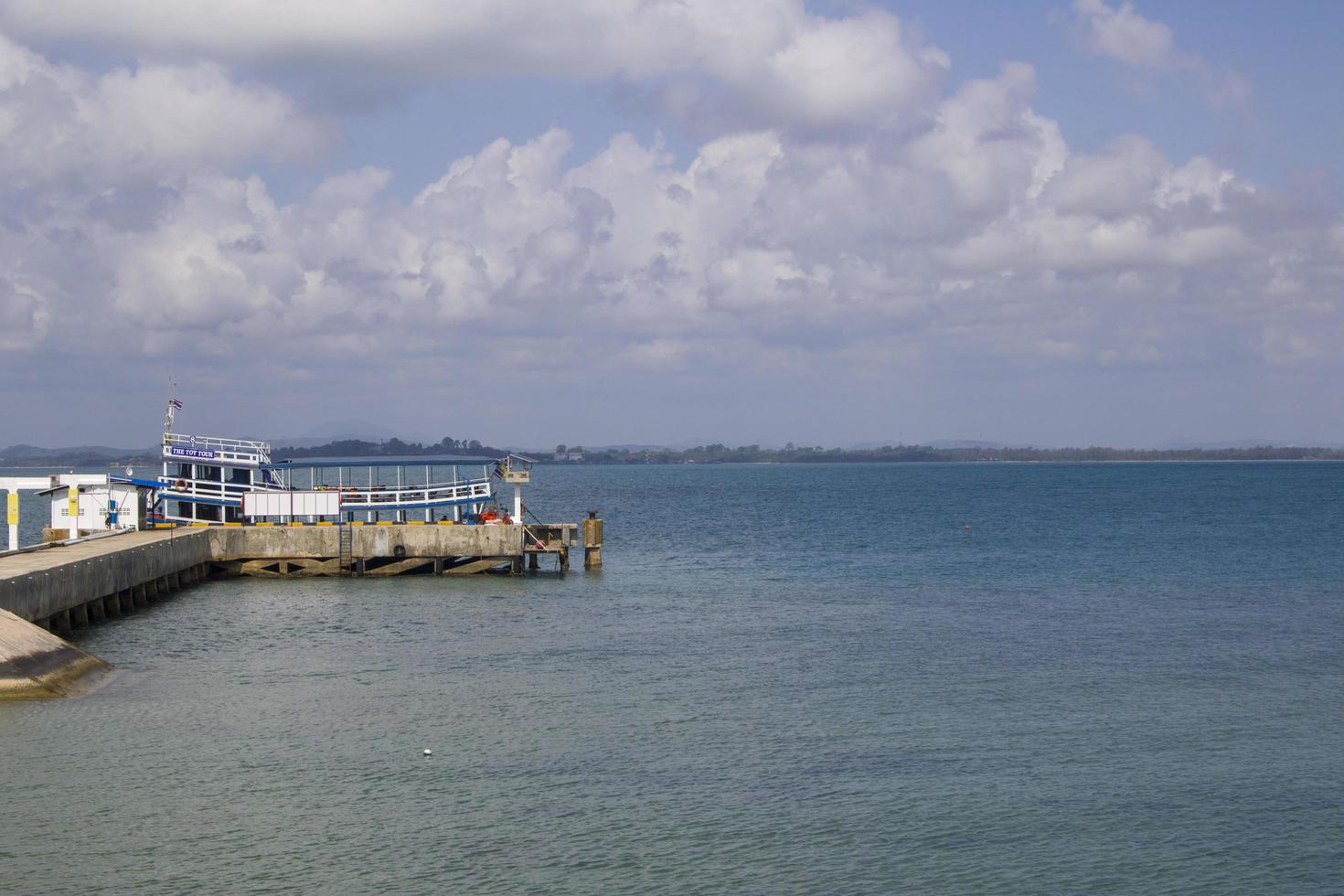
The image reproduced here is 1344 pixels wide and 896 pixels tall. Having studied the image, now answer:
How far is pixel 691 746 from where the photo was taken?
82.2 feet

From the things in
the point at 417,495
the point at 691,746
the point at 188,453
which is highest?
the point at 188,453

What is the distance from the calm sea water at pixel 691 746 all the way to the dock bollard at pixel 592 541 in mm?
6660

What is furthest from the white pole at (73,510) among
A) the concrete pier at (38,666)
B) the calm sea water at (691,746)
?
the concrete pier at (38,666)

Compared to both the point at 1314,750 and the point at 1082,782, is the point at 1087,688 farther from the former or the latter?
the point at 1082,782

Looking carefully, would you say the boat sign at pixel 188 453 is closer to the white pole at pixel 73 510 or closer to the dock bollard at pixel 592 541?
the white pole at pixel 73 510

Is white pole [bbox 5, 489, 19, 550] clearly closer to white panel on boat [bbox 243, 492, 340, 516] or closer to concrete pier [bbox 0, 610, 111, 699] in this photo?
white panel on boat [bbox 243, 492, 340, 516]

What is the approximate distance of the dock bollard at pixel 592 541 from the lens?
5672cm

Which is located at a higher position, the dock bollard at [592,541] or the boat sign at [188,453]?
the boat sign at [188,453]

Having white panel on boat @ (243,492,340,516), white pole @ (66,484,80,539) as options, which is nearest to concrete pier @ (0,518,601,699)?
white pole @ (66,484,80,539)

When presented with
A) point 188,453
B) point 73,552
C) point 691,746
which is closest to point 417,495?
point 188,453

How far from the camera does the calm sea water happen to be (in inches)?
740

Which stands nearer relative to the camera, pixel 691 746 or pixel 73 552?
pixel 691 746

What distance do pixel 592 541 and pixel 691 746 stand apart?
32048 mm

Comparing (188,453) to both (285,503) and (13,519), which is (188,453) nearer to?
(285,503)
